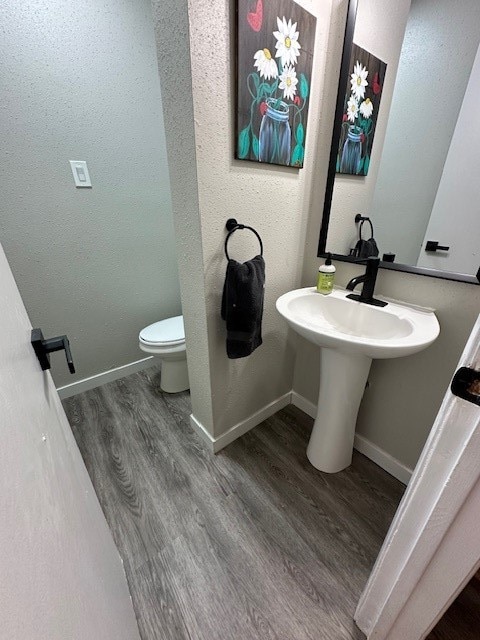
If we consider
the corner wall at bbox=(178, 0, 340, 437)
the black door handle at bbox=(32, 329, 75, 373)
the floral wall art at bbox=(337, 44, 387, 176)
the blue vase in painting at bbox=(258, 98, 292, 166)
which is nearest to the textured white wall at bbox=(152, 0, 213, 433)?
the corner wall at bbox=(178, 0, 340, 437)

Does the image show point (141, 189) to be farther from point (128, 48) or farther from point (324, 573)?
point (324, 573)

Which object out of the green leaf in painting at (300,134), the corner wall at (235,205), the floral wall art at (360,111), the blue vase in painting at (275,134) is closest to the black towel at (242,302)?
the corner wall at (235,205)

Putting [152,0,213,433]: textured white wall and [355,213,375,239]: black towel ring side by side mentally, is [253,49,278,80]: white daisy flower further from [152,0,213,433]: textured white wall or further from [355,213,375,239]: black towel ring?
[355,213,375,239]: black towel ring

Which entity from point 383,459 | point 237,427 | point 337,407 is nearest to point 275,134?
point 337,407

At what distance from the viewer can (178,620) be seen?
866 mm

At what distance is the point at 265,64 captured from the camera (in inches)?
36.0

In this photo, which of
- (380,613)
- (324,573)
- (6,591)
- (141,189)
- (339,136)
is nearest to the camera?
(6,591)

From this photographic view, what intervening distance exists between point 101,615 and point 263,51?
1.52 meters

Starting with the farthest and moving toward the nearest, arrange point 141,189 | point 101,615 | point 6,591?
1. point 141,189
2. point 101,615
3. point 6,591

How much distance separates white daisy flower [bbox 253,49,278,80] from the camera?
2.93 ft

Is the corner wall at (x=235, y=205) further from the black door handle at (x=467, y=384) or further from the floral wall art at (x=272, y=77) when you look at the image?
the black door handle at (x=467, y=384)

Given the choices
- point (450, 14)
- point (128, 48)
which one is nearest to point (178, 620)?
point (450, 14)

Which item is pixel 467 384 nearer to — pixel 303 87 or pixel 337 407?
pixel 337 407

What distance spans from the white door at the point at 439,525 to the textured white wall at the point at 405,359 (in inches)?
25.4
